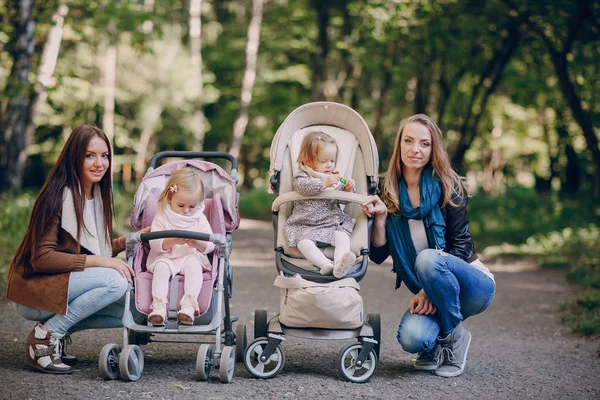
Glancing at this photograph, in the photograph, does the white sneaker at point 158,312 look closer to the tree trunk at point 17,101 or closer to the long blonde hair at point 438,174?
the long blonde hair at point 438,174

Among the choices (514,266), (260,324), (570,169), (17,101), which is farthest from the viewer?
(570,169)

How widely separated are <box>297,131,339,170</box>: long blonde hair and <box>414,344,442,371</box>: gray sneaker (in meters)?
1.60

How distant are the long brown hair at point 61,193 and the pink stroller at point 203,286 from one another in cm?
26

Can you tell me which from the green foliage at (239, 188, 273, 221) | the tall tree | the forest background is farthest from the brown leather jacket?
the green foliage at (239, 188, 273, 221)

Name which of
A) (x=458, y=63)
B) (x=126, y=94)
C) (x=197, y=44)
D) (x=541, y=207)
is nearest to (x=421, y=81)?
(x=458, y=63)

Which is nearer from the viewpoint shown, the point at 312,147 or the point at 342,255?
the point at 342,255

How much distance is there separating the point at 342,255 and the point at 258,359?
912mm

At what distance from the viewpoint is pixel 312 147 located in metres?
5.64

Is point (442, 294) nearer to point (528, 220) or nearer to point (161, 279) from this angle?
point (161, 279)

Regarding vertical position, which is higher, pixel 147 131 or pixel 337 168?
pixel 147 131

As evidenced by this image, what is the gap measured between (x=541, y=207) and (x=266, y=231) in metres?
7.20

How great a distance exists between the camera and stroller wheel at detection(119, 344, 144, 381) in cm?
489

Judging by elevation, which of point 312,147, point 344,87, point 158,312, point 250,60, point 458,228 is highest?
point 250,60

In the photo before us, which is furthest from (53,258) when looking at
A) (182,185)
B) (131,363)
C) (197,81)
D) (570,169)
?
(197,81)
